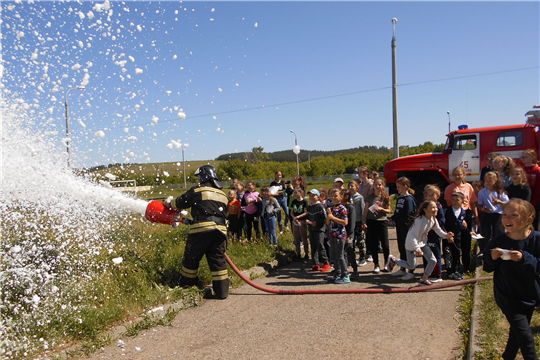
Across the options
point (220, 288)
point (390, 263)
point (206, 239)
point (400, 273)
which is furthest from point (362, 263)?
point (206, 239)

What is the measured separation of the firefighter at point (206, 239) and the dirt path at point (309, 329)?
0.36m

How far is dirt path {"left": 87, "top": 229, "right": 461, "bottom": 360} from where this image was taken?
4562 millimetres

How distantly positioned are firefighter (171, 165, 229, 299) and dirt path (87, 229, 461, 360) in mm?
362

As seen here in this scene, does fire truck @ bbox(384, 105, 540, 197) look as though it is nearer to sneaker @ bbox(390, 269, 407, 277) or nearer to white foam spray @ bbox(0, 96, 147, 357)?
sneaker @ bbox(390, 269, 407, 277)

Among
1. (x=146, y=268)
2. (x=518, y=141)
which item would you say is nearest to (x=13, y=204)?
(x=146, y=268)

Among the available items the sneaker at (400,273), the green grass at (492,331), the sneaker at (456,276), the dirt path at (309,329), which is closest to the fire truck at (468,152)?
the sneaker at (400,273)

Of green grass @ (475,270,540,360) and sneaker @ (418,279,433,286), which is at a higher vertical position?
green grass @ (475,270,540,360)

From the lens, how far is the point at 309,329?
5180 millimetres

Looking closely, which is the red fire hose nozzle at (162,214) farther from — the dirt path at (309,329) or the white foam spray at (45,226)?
the dirt path at (309,329)

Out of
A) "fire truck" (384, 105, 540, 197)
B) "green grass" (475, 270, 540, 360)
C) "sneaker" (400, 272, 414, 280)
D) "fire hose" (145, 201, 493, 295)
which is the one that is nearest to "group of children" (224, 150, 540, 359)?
"sneaker" (400, 272, 414, 280)

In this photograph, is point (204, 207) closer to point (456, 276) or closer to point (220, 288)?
point (220, 288)

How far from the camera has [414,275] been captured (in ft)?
24.7

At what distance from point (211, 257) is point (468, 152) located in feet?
36.2

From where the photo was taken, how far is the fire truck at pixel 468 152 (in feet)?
44.3
